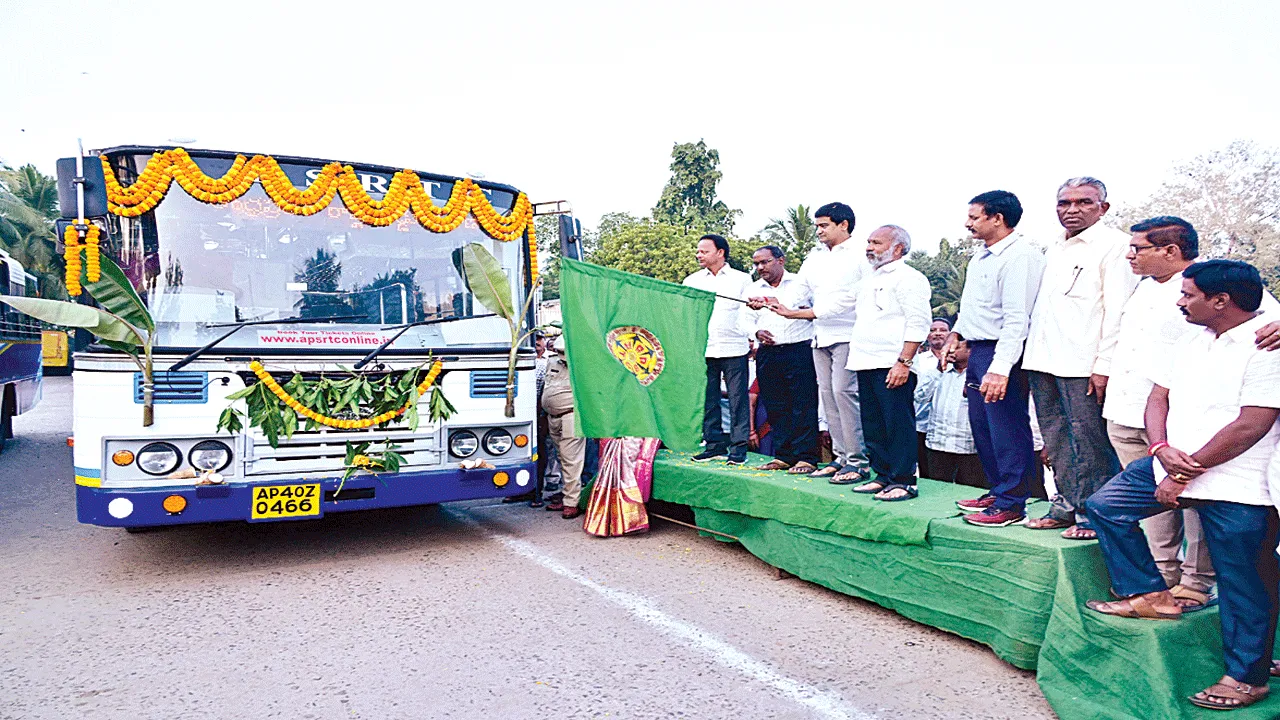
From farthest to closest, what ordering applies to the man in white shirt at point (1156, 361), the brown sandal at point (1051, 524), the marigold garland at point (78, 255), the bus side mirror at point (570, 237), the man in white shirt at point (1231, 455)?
the bus side mirror at point (570, 237)
the marigold garland at point (78, 255)
the brown sandal at point (1051, 524)
the man in white shirt at point (1156, 361)
the man in white shirt at point (1231, 455)

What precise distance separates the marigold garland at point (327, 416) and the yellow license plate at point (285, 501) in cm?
42

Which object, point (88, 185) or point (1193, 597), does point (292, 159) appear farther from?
point (1193, 597)

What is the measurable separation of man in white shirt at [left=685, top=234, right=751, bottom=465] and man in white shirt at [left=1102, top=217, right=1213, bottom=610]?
3122mm

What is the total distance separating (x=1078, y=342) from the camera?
4.07m

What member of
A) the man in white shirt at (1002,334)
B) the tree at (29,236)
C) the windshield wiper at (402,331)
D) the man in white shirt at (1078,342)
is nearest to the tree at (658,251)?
the tree at (29,236)

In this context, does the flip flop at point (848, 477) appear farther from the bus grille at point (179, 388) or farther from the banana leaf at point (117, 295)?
the banana leaf at point (117, 295)

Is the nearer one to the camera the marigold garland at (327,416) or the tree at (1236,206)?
the marigold garland at (327,416)

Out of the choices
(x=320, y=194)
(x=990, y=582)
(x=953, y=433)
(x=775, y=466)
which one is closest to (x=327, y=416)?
(x=320, y=194)

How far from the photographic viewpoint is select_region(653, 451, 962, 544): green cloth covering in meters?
4.63

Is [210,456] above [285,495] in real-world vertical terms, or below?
above

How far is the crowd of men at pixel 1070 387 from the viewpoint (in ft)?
10.4

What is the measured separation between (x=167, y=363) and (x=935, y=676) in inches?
180

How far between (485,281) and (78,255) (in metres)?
2.47

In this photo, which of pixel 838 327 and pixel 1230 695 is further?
pixel 838 327
